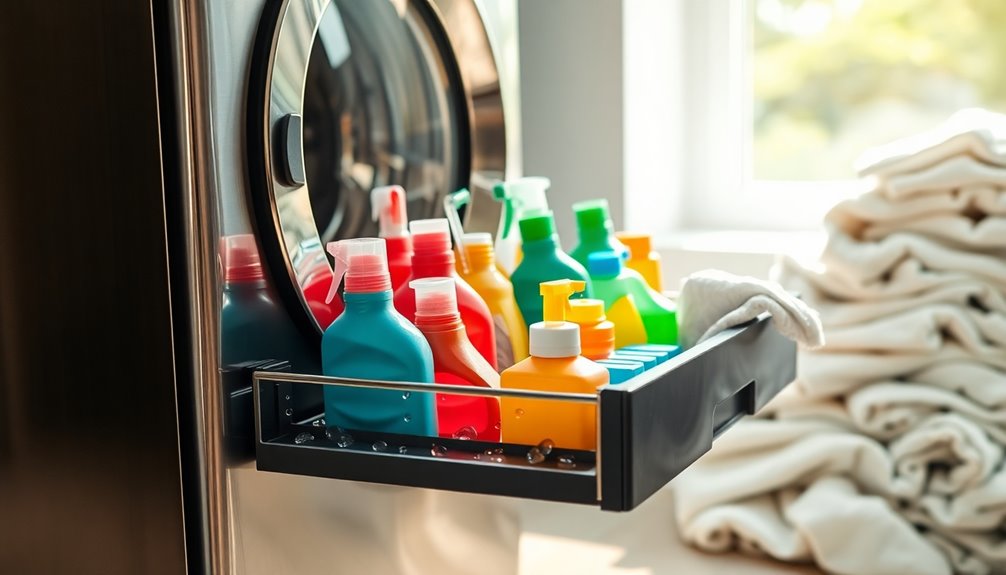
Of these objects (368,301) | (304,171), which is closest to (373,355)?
(368,301)

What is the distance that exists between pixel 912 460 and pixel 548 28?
74 cm

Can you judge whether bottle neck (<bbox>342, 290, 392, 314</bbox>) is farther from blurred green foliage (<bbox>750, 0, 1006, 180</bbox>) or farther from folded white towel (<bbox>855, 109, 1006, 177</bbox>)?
blurred green foliage (<bbox>750, 0, 1006, 180</bbox>)

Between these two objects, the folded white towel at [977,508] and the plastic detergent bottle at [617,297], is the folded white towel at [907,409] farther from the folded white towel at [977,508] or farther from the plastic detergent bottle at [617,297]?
the plastic detergent bottle at [617,297]

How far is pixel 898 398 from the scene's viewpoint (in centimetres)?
119

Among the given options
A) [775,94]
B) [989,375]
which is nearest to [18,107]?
[989,375]

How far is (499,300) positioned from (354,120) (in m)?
0.22

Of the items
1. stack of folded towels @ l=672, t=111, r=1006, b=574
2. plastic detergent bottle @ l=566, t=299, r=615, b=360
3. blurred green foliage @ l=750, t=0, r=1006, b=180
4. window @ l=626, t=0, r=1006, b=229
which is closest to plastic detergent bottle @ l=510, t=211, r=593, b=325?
plastic detergent bottle @ l=566, t=299, r=615, b=360

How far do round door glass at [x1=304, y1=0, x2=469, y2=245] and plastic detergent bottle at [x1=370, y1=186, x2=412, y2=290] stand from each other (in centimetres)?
7

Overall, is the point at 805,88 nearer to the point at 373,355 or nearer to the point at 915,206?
the point at 915,206

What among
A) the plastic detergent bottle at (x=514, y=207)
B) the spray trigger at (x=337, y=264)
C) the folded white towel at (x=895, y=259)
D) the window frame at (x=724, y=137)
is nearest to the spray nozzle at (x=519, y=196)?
the plastic detergent bottle at (x=514, y=207)

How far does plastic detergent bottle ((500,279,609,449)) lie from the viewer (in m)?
0.61

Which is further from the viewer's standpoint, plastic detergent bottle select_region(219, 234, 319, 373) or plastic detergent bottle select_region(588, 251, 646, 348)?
plastic detergent bottle select_region(588, 251, 646, 348)

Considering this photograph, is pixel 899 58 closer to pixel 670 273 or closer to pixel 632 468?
pixel 670 273

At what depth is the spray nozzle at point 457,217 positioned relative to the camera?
84 cm
